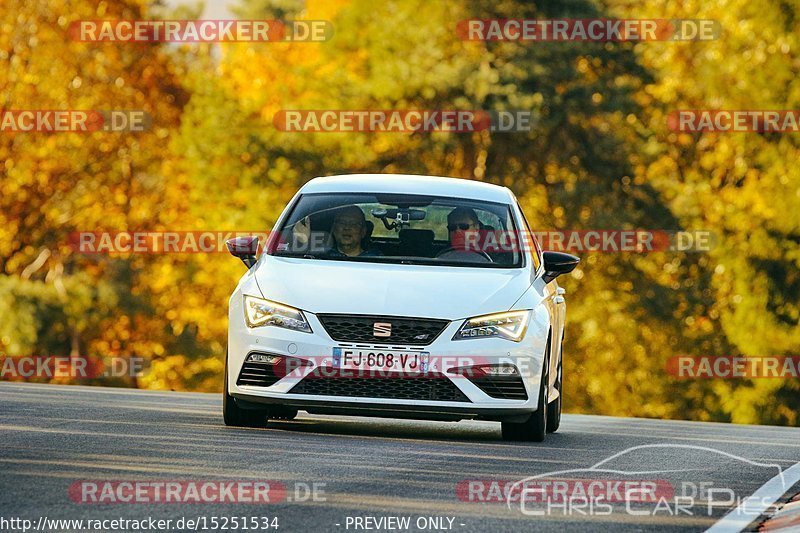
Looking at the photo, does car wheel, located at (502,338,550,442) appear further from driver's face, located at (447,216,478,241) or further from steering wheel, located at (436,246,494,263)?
driver's face, located at (447,216,478,241)

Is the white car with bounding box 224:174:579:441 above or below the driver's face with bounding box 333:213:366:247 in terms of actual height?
below


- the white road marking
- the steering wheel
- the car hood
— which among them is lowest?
the white road marking

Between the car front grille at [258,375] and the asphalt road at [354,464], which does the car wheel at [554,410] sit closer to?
the asphalt road at [354,464]

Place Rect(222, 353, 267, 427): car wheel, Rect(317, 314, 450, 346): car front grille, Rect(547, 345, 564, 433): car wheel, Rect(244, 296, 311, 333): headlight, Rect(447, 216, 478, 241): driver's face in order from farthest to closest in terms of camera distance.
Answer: Rect(547, 345, 564, 433): car wheel < Rect(447, 216, 478, 241): driver's face < Rect(222, 353, 267, 427): car wheel < Rect(244, 296, 311, 333): headlight < Rect(317, 314, 450, 346): car front grille

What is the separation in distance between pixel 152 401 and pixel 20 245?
3291 centimetres

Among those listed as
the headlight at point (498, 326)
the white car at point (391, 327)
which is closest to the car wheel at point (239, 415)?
the white car at point (391, 327)

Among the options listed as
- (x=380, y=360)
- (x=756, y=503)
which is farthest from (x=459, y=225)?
(x=756, y=503)

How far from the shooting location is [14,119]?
47562 millimetres

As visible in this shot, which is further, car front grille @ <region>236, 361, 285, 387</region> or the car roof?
the car roof

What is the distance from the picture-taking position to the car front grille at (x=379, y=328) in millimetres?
11992

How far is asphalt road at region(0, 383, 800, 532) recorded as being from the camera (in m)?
8.37

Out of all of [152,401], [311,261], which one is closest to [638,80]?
[152,401]

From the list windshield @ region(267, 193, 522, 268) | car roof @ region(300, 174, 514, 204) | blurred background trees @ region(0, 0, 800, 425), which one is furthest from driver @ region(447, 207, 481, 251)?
blurred background trees @ region(0, 0, 800, 425)

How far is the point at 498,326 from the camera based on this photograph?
40.2 ft
